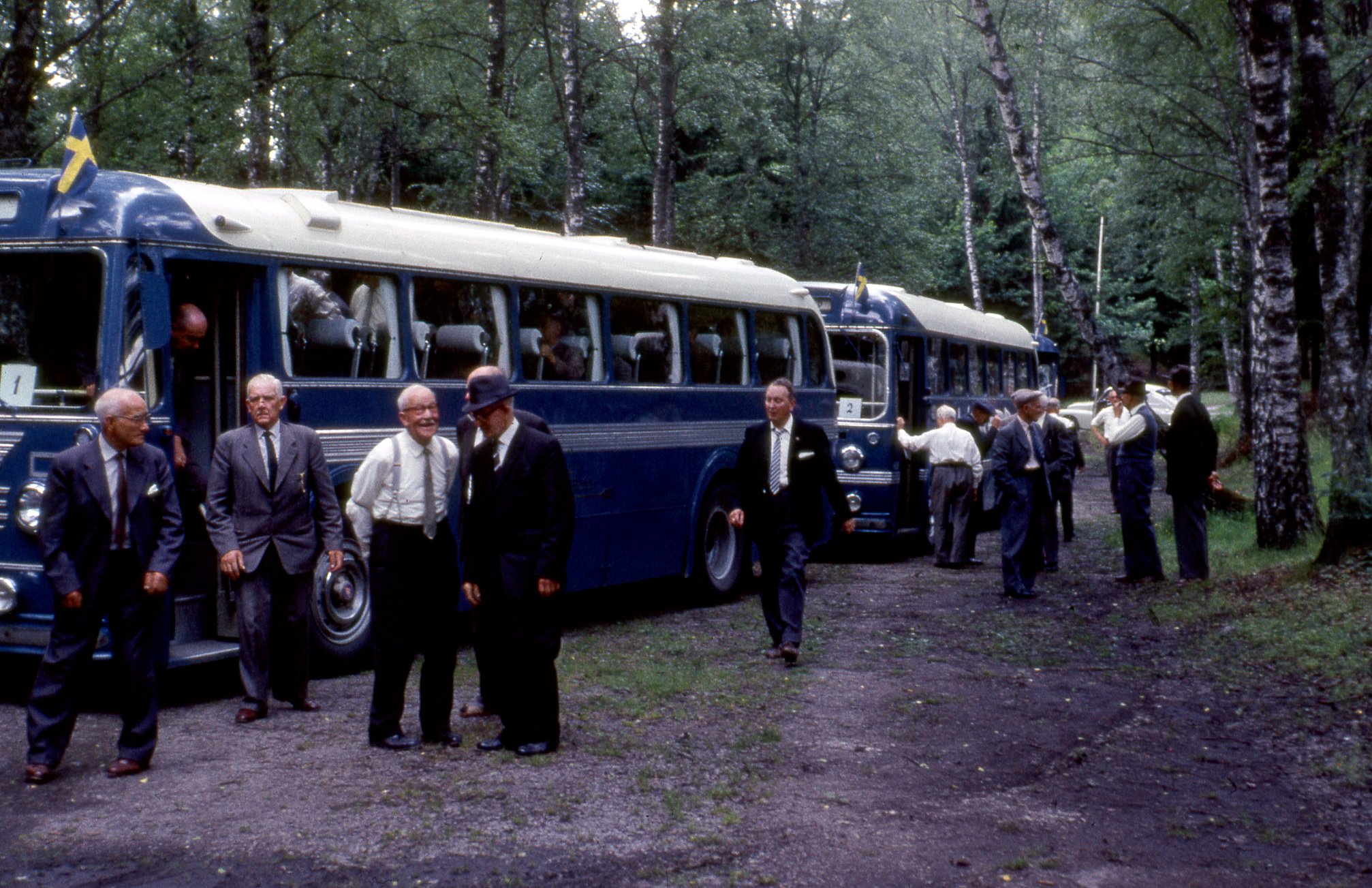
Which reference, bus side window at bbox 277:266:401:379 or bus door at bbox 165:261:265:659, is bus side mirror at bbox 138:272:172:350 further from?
bus side window at bbox 277:266:401:379

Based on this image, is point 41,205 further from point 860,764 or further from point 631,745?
point 860,764

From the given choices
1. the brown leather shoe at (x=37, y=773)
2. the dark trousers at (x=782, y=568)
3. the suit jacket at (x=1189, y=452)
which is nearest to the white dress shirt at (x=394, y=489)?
the brown leather shoe at (x=37, y=773)

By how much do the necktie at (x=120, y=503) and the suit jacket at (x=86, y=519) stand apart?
0.6 inches

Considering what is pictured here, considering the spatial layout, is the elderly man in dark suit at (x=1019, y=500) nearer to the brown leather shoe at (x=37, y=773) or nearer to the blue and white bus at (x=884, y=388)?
the blue and white bus at (x=884, y=388)

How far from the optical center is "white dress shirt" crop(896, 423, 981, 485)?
17750 mm

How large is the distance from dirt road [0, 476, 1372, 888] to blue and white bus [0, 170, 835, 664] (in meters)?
1.32

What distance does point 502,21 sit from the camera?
24.2m

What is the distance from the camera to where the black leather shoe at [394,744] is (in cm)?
813

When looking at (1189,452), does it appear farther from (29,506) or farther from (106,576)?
(106,576)

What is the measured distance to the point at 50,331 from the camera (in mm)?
9102

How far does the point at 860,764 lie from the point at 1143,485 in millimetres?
8063

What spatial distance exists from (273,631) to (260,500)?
75 centimetres

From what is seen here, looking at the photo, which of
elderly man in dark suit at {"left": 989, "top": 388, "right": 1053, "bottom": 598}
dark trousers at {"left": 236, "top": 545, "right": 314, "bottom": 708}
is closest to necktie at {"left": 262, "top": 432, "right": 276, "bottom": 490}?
dark trousers at {"left": 236, "top": 545, "right": 314, "bottom": 708}

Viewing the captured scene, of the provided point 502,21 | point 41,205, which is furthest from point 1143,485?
point 502,21
